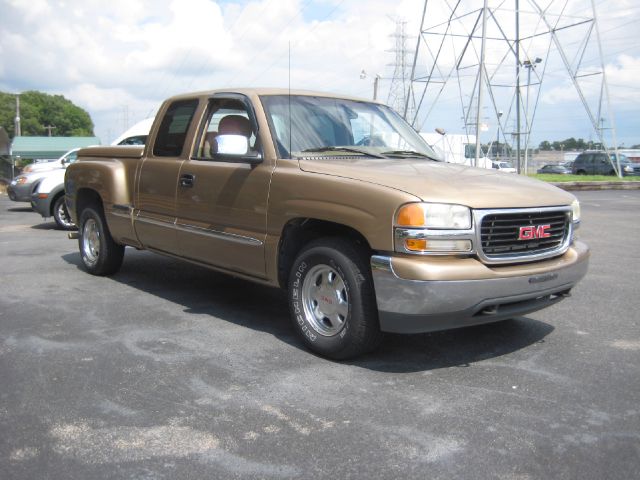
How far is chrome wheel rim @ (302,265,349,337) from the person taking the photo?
443cm

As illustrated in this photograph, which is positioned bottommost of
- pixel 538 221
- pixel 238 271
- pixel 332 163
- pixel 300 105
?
pixel 238 271

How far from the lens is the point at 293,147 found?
498 centimetres

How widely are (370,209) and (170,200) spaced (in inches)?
94.0

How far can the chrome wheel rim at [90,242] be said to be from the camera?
7.30 metres

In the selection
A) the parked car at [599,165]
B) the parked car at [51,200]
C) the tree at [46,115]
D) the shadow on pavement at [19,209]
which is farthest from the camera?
the tree at [46,115]

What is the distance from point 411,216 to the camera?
155 inches

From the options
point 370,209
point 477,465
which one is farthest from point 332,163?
point 477,465

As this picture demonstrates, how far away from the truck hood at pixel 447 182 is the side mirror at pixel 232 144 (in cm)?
47

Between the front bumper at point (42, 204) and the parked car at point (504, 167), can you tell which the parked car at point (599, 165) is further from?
the front bumper at point (42, 204)

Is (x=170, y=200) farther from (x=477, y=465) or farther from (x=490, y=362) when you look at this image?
(x=477, y=465)

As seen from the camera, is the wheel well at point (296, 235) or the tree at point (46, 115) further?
the tree at point (46, 115)

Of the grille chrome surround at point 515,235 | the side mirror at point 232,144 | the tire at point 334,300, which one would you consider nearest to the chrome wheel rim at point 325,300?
the tire at point 334,300

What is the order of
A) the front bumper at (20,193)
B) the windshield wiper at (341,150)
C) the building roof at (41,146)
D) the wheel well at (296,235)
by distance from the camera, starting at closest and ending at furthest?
the wheel well at (296,235) → the windshield wiper at (341,150) → the front bumper at (20,193) → the building roof at (41,146)

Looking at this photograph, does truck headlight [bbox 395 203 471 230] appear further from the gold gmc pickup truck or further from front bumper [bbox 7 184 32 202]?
front bumper [bbox 7 184 32 202]
